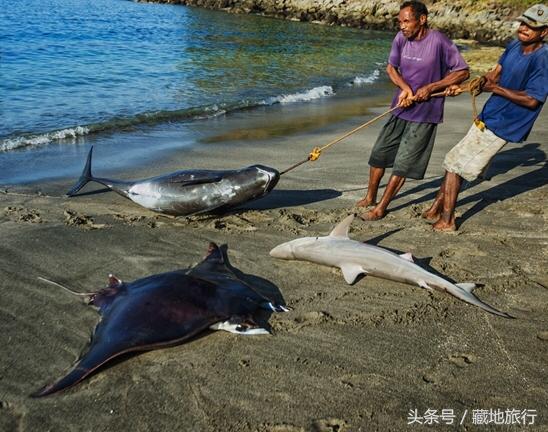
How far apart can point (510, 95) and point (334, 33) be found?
36805 millimetres

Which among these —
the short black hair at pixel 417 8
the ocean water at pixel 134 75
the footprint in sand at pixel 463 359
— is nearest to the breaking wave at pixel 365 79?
the ocean water at pixel 134 75

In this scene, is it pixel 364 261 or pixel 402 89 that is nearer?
pixel 364 261

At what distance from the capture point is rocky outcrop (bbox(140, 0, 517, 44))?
42.4 m

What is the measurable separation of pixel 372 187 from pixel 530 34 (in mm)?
2488

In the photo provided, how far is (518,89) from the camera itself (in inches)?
223

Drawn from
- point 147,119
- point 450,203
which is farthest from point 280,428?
point 147,119

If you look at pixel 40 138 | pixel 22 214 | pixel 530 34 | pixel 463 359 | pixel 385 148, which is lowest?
pixel 40 138

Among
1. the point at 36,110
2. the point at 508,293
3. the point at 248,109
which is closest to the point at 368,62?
the point at 248,109

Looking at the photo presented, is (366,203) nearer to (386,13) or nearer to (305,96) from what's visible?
(305,96)

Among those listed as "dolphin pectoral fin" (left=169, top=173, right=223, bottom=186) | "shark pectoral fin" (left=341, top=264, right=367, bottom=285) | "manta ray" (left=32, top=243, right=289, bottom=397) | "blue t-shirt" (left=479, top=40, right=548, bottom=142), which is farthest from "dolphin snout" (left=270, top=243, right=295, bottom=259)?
"blue t-shirt" (left=479, top=40, right=548, bottom=142)

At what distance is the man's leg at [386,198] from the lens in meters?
6.52

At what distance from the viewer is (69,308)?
445 cm

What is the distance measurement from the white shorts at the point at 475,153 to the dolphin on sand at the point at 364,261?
5.44 feet

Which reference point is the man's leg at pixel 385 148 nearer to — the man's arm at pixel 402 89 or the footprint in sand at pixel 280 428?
the man's arm at pixel 402 89
